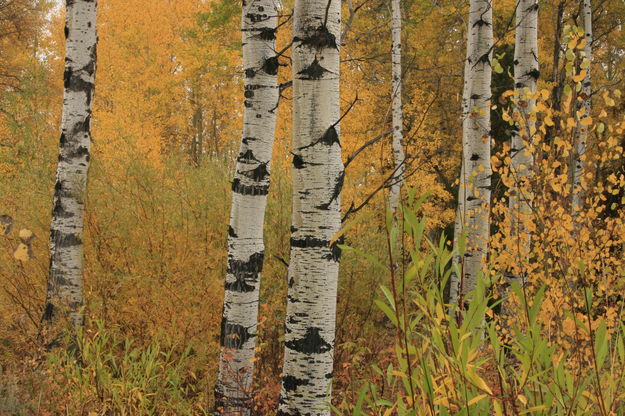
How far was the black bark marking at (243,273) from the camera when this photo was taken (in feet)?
A: 13.4

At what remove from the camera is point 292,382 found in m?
2.83

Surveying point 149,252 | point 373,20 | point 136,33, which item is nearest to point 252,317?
point 149,252

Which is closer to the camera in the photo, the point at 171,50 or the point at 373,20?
the point at 373,20

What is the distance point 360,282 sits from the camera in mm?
6730

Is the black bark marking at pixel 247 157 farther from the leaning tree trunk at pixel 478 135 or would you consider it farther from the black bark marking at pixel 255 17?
the leaning tree trunk at pixel 478 135

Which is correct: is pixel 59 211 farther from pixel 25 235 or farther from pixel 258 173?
pixel 25 235

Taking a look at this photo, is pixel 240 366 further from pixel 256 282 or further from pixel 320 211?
pixel 320 211

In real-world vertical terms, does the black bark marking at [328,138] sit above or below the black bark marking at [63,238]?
above

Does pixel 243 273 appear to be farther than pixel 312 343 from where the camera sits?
Yes

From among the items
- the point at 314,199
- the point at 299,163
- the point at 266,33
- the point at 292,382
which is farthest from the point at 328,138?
the point at 266,33

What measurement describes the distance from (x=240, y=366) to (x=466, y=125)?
3677 mm

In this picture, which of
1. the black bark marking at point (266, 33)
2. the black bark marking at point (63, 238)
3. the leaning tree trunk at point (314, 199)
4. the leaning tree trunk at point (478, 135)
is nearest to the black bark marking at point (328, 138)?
the leaning tree trunk at point (314, 199)

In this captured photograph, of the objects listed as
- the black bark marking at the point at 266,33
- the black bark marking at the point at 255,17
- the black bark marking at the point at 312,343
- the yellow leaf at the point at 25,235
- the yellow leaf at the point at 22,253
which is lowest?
the black bark marking at the point at 312,343

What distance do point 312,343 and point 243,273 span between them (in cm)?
140
